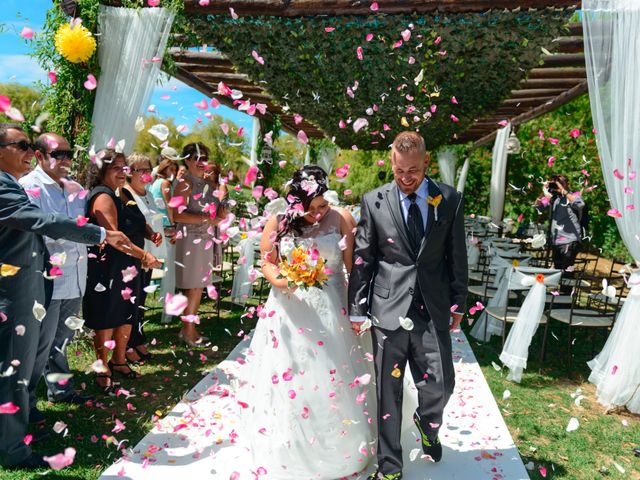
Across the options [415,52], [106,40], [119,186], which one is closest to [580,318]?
[415,52]

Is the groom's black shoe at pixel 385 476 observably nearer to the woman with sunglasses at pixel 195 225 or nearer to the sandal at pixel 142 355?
the woman with sunglasses at pixel 195 225

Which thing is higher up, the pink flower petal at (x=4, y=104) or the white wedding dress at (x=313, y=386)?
the pink flower petal at (x=4, y=104)

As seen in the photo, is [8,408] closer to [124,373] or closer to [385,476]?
[124,373]

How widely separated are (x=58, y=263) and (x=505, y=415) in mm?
3474

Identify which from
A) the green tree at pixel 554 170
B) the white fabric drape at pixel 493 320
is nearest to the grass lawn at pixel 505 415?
the white fabric drape at pixel 493 320

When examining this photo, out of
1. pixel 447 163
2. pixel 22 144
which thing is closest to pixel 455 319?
pixel 22 144

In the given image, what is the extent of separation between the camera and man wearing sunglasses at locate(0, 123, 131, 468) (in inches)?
112

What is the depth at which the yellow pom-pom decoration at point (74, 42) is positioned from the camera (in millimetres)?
5270

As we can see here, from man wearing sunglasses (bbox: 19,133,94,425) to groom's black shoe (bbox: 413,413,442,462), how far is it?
2.33 meters

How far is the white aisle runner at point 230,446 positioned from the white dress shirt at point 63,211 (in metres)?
1.18

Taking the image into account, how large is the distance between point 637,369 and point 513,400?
3.37 feet

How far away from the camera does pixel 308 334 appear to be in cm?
309

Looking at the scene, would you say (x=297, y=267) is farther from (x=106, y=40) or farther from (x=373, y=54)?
(x=106, y=40)

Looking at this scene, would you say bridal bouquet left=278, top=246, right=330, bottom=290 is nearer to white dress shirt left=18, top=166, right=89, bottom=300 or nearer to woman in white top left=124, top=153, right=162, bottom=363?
white dress shirt left=18, top=166, right=89, bottom=300
